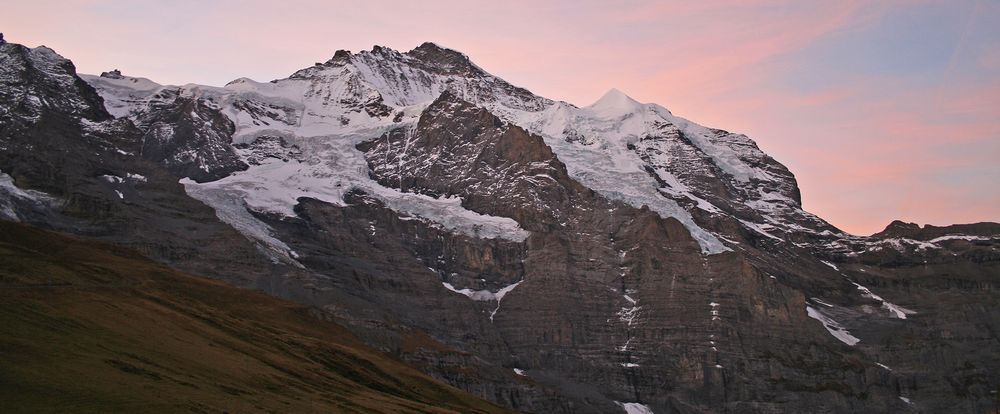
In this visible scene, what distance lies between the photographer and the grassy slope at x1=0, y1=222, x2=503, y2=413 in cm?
8412

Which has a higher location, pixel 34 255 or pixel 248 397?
pixel 34 255

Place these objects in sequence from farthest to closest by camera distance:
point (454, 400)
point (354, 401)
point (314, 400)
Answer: point (454, 400)
point (354, 401)
point (314, 400)

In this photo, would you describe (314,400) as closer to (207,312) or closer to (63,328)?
(63,328)

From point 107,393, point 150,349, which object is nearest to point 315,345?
point 150,349

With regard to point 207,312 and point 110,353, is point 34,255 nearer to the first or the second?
point 207,312

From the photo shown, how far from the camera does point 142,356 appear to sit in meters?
103

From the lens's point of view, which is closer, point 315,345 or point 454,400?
point 315,345

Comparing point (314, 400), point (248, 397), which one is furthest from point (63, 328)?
point (314, 400)

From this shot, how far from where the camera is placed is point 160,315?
13375cm

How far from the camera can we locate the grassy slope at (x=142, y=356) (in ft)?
276

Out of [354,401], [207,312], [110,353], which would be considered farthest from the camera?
[207,312]

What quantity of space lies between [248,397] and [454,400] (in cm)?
9122

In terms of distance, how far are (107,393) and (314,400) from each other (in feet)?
113

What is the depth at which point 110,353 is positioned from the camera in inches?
3907
